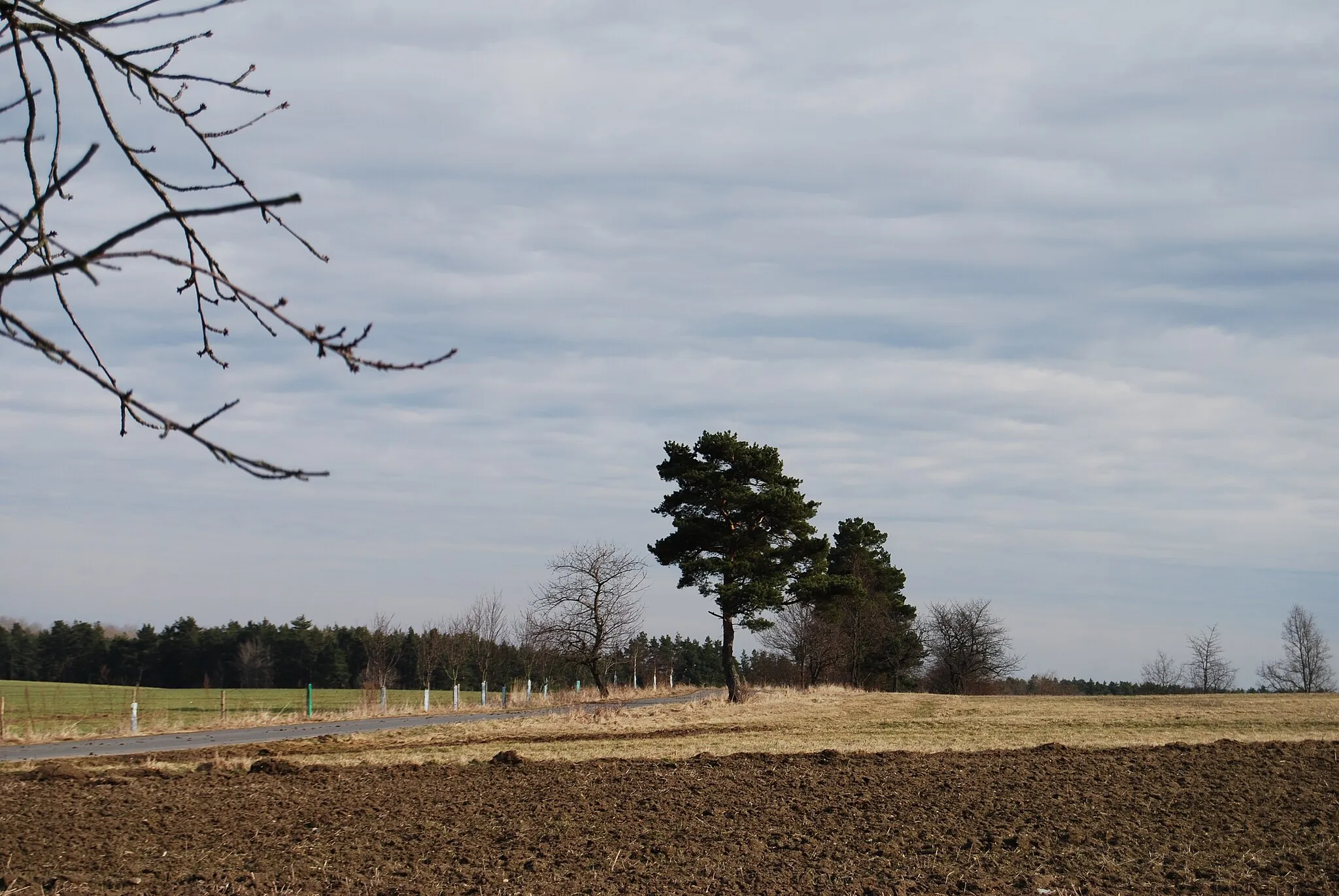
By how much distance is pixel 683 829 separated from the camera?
384 inches

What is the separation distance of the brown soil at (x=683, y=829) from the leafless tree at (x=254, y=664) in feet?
263

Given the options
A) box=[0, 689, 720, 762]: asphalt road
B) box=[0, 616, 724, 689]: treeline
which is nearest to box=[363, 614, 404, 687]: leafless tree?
box=[0, 616, 724, 689]: treeline

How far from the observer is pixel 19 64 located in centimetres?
348

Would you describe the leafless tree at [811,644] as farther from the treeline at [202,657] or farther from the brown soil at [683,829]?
the brown soil at [683,829]

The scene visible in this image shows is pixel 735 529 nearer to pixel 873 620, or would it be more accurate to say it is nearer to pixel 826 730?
pixel 826 730

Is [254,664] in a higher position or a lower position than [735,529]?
lower

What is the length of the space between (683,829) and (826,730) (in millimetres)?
14369

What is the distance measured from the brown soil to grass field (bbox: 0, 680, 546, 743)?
13.3m

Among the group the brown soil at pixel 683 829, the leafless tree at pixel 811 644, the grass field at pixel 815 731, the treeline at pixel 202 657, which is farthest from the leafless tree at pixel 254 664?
the brown soil at pixel 683 829

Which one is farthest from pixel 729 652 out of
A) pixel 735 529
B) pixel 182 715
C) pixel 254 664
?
pixel 254 664

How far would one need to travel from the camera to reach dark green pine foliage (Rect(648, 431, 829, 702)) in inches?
1417

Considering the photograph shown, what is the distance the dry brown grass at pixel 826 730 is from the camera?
18.3 metres

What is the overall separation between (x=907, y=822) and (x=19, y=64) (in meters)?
9.46

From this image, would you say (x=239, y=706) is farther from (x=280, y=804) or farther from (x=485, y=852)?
(x=485, y=852)
